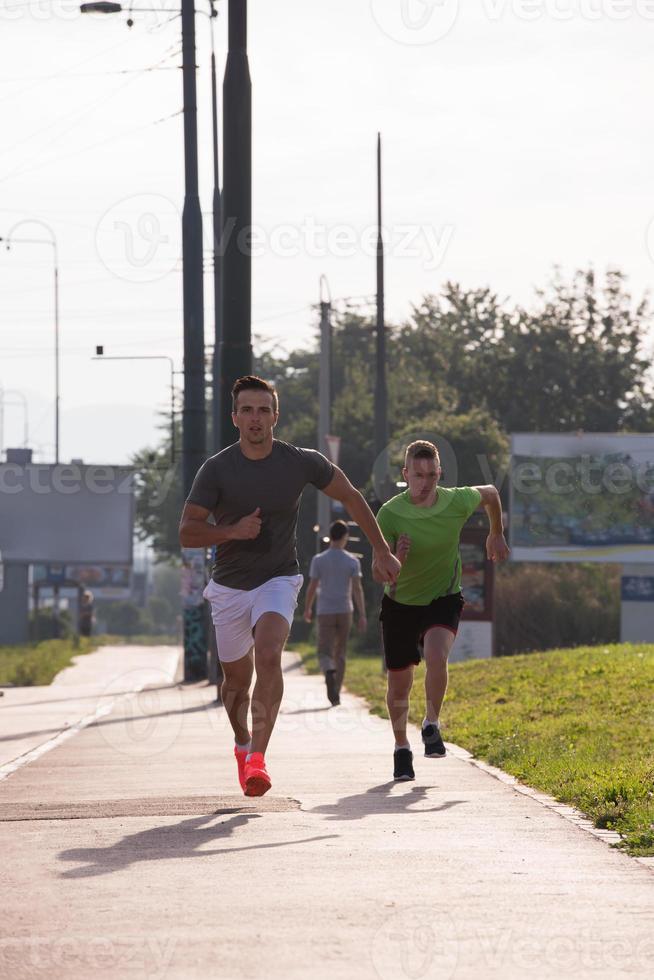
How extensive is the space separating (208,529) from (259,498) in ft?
0.89

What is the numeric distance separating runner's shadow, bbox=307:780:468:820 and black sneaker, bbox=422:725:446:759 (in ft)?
3.32

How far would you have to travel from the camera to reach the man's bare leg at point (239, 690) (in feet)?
27.8

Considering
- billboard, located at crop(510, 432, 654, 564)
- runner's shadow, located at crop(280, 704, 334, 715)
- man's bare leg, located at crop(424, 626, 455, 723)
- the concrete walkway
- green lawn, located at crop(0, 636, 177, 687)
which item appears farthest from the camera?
billboard, located at crop(510, 432, 654, 564)

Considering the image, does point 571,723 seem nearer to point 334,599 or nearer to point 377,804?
point 377,804

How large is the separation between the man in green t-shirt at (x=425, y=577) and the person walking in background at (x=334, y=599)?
23.8 ft

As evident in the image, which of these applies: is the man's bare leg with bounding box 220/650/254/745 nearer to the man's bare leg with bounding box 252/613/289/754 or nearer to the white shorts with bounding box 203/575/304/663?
the white shorts with bounding box 203/575/304/663

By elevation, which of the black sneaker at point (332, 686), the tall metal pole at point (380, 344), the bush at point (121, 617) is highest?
the tall metal pole at point (380, 344)

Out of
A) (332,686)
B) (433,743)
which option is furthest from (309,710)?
(433,743)

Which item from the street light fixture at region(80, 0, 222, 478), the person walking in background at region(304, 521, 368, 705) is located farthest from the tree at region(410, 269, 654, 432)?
the person walking in background at region(304, 521, 368, 705)

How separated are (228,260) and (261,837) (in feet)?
30.8

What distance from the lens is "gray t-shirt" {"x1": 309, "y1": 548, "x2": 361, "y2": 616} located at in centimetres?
1753

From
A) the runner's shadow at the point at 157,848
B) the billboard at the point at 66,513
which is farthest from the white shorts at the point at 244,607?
the billboard at the point at 66,513

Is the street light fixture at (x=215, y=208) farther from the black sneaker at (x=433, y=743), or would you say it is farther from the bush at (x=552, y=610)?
the black sneaker at (x=433, y=743)

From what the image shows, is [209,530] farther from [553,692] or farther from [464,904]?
[553,692]
